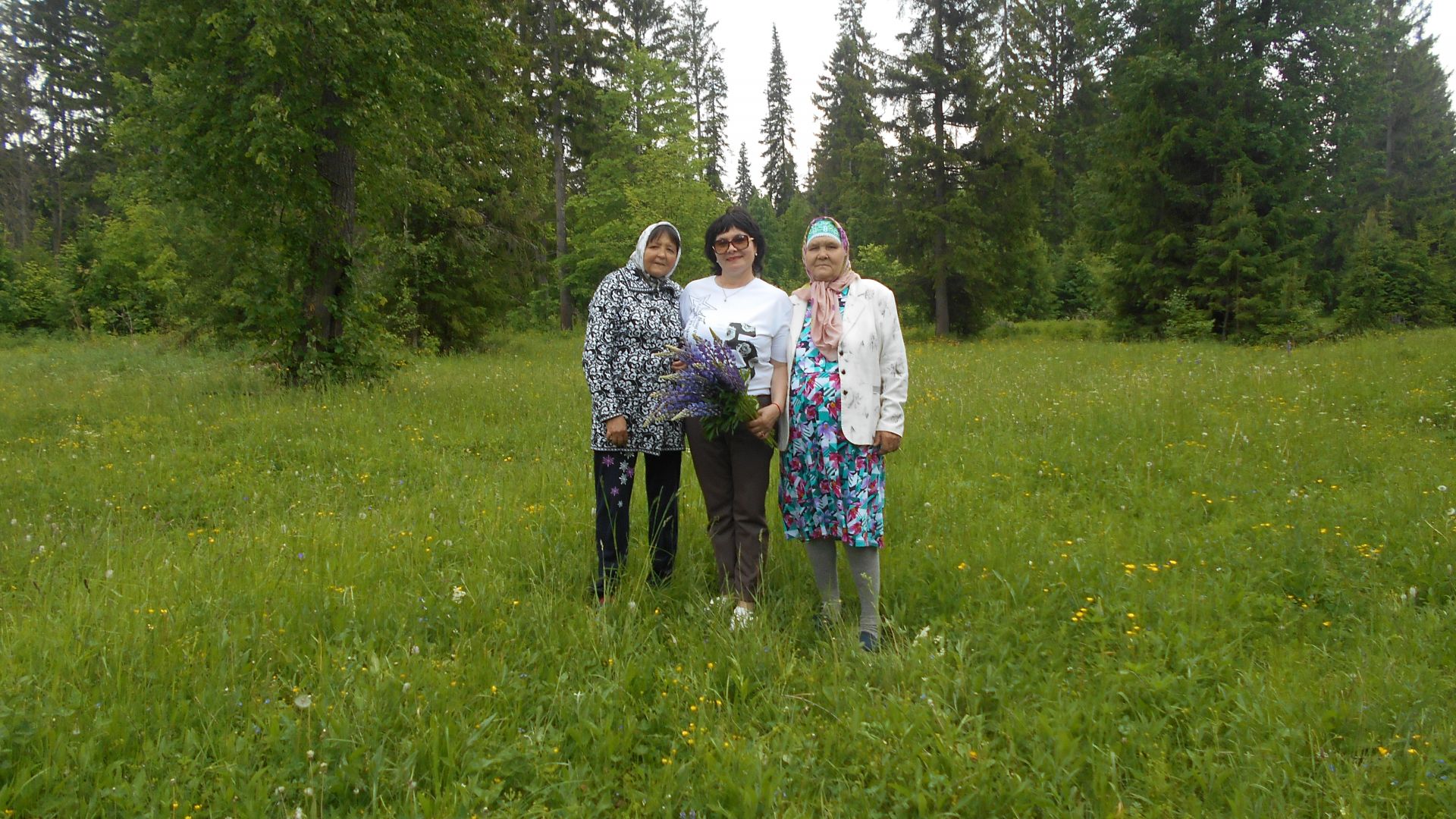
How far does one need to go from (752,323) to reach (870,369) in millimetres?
574

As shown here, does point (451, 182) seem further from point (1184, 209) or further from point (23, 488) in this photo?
point (1184, 209)

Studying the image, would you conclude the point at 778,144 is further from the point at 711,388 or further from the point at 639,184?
the point at 711,388

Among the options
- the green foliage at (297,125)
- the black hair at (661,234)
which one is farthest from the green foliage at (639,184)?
the black hair at (661,234)

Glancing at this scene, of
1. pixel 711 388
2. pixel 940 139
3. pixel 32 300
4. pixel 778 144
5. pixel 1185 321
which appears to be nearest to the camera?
pixel 711 388

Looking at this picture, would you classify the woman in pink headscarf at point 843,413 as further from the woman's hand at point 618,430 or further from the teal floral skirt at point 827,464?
the woman's hand at point 618,430

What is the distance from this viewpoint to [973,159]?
2289 cm

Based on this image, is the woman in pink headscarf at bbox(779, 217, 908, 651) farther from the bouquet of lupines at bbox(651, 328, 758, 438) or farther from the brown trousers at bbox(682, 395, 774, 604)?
the bouquet of lupines at bbox(651, 328, 758, 438)

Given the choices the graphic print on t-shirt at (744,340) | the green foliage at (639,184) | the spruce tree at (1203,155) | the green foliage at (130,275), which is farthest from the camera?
the green foliage at (130,275)

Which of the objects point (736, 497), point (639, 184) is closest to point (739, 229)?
point (736, 497)

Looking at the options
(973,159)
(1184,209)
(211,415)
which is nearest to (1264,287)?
(1184,209)

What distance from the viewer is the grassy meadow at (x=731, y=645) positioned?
8.02 feet

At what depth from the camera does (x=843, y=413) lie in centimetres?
346

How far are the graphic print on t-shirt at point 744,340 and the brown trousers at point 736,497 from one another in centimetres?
19

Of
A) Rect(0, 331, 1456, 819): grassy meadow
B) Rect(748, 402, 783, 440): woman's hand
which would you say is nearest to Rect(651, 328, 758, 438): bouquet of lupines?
Rect(748, 402, 783, 440): woman's hand
